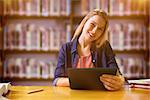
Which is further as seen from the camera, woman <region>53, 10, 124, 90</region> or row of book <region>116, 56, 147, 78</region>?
row of book <region>116, 56, 147, 78</region>

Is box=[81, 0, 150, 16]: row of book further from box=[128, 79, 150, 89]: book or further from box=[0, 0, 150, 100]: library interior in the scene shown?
box=[128, 79, 150, 89]: book

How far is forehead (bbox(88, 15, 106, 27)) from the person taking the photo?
2.04m

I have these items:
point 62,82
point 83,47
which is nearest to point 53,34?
point 83,47

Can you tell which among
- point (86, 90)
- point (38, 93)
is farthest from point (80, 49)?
point (38, 93)

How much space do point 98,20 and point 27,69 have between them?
1951 millimetres

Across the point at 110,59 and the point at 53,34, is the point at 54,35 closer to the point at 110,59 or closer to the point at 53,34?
the point at 53,34

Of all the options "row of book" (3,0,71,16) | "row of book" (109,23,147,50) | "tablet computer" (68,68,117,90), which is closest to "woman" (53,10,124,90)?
"tablet computer" (68,68,117,90)

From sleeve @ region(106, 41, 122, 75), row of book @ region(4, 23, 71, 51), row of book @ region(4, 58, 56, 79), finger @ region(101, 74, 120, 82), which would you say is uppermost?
row of book @ region(4, 23, 71, 51)

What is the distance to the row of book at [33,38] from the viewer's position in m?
3.74

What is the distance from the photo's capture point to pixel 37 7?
3746mm

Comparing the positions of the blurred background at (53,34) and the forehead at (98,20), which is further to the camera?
the blurred background at (53,34)

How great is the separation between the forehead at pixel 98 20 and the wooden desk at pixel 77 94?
1.77 ft

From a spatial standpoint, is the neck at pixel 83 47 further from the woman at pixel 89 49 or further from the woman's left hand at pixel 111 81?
the woman's left hand at pixel 111 81

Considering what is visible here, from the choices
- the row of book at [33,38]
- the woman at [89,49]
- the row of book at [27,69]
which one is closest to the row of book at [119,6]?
the row of book at [33,38]
